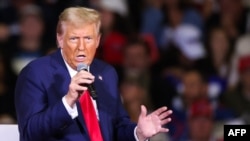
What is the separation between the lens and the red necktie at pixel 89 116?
211cm

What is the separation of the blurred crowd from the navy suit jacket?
5.53 ft

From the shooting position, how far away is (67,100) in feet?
6.54

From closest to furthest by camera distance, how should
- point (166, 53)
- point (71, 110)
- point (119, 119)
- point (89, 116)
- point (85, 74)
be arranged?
1. point (85, 74)
2. point (71, 110)
3. point (89, 116)
4. point (119, 119)
5. point (166, 53)

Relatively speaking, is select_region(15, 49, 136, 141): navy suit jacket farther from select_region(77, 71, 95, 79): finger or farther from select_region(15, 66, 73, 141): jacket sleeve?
select_region(77, 71, 95, 79): finger

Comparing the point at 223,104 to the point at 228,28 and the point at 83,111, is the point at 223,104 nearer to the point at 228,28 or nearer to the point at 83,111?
the point at 228,28

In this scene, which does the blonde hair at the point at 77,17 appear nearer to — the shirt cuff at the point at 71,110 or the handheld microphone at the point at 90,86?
the handheld microphone at the point at 90,86

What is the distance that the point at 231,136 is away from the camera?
2504mm

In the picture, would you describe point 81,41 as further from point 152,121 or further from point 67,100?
point 152,121

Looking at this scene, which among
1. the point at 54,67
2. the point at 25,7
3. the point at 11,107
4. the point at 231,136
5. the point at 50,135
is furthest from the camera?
the point at 25,7

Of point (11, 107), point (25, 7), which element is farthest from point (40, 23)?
point (11, 107)

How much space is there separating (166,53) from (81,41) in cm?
222

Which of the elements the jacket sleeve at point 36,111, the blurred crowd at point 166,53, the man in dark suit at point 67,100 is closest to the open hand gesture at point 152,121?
the man in dark suit at point 67,100

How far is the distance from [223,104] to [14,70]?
118cm

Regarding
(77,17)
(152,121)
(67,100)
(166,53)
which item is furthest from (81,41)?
(166,53)
